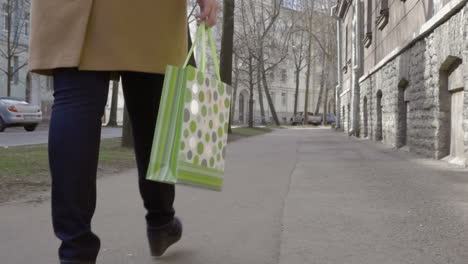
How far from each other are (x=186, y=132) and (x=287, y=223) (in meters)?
1.71

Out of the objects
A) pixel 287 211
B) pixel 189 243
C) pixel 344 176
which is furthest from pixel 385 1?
pixel 189 243

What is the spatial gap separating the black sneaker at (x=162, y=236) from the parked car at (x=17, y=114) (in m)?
18.2

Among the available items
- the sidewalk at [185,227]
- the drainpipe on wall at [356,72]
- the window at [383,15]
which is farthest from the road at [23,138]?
the window at [383,15]

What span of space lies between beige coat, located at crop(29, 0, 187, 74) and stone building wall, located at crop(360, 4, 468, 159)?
4.97m

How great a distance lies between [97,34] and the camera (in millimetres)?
2070

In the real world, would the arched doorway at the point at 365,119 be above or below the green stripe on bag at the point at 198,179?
above

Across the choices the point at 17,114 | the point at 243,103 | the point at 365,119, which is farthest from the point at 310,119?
the point at 17,114

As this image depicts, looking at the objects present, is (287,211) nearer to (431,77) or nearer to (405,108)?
(431,77)

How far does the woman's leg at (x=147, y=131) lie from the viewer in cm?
238

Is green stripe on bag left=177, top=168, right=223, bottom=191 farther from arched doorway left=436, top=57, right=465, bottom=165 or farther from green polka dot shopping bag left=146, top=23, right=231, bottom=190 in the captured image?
arched doorway left=436, top=57, right=465, bottom=165

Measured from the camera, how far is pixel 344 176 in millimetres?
6223

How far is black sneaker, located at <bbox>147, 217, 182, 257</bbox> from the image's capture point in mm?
2480

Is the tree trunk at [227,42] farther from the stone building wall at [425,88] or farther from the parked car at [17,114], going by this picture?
the parked car at [17,114]

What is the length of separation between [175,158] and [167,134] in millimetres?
103
